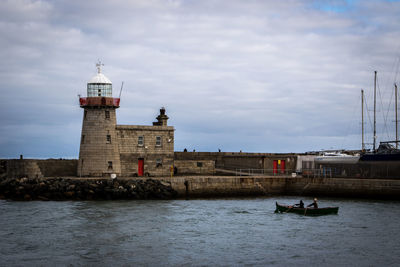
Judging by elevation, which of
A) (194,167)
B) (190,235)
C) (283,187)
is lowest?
Answer: (190,235)

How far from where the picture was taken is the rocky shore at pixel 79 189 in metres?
42.7

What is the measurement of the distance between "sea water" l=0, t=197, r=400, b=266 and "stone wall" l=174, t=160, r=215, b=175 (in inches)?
424

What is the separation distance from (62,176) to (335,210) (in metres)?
25.2

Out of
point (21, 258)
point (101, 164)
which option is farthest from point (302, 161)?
point (21, 258)

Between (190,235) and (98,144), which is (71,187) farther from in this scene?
(190,235)

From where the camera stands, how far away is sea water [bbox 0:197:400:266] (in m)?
24.4

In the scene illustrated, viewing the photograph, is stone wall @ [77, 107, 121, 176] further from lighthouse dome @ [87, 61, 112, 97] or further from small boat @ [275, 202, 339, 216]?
small boat @ [275, 202, 339, 216]

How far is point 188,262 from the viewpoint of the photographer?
938 inches

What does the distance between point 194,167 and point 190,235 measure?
940 inches

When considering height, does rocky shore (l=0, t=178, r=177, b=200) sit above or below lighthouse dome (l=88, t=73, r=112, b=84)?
below

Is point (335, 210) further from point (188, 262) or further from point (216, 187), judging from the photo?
point (188, 262)

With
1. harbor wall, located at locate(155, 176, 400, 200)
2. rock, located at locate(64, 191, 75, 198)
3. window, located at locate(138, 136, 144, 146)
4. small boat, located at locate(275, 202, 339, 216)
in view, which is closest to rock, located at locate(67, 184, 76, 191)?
rock, located at locate(64, 191, 75, 198)

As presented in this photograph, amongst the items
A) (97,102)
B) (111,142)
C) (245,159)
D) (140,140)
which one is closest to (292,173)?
(245,159)

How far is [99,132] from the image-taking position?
154ft
